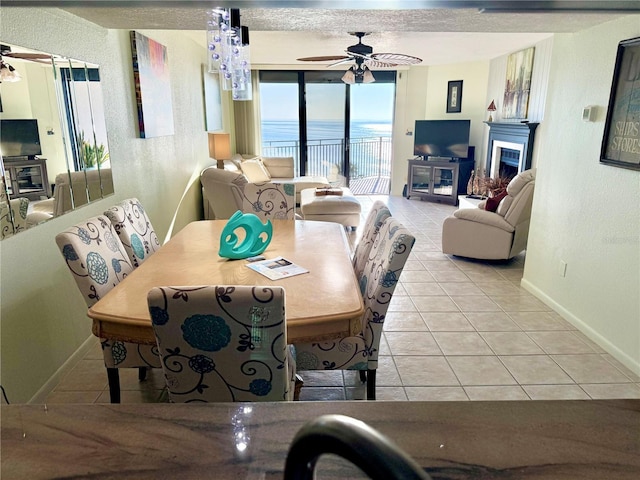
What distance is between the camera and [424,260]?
4777mm

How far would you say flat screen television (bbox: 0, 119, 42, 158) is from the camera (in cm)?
209

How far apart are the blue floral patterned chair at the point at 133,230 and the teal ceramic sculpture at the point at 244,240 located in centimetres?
56

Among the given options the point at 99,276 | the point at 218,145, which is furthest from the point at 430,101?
the point at 99,276

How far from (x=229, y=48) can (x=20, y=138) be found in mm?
1124

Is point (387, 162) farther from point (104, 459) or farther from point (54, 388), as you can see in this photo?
point (104, 459)

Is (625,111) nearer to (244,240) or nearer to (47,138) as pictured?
(244,240)

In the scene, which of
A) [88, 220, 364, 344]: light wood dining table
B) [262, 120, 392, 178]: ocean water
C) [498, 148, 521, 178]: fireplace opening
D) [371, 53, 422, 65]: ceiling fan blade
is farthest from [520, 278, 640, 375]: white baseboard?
[262, 120, 392, 178]: ocean water

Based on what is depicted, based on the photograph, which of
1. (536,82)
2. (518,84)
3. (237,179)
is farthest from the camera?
(518,84)

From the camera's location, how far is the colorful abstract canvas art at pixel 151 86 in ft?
11.9

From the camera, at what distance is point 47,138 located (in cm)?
243

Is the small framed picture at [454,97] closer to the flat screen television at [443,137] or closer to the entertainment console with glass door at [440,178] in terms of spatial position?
the flat screen television at [443,137]

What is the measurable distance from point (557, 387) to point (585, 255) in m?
1.09

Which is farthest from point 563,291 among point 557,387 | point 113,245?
point 113,245

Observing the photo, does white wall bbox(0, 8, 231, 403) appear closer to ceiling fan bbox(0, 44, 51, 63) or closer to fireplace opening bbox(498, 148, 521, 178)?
ceiling fan bbox(0, 44, 51, 63)
